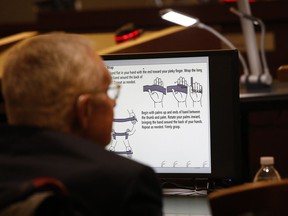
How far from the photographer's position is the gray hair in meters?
1.27

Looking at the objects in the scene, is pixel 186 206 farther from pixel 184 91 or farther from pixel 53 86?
pixel 53 86

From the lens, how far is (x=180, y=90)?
82.8 inches

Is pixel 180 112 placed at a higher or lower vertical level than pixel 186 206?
higher

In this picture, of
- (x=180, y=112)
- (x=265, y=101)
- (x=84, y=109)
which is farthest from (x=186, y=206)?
(x=265, y=101)

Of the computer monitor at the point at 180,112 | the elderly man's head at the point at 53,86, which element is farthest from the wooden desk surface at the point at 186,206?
the elderly man's head at the point at 53,86

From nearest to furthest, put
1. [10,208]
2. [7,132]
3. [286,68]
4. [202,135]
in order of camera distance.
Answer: [10,208] < [7,132] < [202,135] < [286,68]

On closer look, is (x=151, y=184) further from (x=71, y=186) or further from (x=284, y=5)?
(x=284, y=5)

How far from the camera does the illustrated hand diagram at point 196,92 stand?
209 centimetres

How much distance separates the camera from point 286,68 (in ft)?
9.35

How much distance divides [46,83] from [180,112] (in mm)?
873

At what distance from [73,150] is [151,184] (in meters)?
0.15

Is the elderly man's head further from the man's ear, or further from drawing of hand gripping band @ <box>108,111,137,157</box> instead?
drawing of hand gripping band @ <box>108,111,137,157</box>

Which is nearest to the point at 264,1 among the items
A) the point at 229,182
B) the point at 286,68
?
the point at 286,68

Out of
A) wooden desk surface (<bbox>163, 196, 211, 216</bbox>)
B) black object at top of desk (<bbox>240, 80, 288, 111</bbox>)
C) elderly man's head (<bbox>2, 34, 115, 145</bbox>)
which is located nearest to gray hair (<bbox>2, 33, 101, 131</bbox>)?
elderly man's head (<bbox>2, 34, 115, 145</bbox>)
